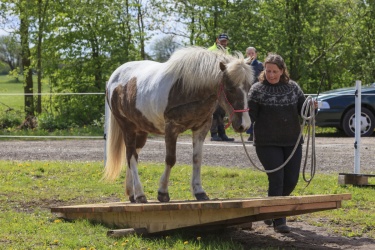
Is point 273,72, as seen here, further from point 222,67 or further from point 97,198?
point 97,198

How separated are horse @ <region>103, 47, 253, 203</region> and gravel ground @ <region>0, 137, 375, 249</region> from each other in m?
0.99

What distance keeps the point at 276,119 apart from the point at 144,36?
57.9 ft

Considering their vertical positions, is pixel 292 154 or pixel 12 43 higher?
pixel 12 43

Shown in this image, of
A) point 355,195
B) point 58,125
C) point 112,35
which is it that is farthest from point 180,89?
point 112,35

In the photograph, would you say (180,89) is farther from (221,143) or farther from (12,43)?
(12,43)

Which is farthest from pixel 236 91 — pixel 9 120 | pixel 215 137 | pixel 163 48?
pixel 163 48

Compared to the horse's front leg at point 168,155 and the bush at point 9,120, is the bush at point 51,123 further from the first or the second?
the horse's front leg at point 168,155

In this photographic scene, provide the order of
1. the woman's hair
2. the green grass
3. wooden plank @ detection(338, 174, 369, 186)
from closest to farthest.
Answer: the green grass
the woman's hair
wooden plank @ detection(338, 174, 369, 186)

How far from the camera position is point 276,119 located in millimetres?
7156

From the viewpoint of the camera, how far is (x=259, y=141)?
7227 mm

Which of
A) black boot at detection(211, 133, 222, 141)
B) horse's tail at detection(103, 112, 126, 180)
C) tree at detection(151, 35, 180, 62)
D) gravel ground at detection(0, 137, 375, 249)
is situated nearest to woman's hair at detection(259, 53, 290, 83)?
gravel ground at detection(0, 137, 375, 249)

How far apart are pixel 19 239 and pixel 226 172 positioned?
4852 mm

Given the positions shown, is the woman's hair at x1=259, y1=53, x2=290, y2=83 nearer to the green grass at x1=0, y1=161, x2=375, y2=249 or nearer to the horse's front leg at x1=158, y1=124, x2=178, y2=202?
the horse's front leg at x1=158, y1=124, x2=178, y2=202

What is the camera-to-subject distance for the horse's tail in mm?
8539
